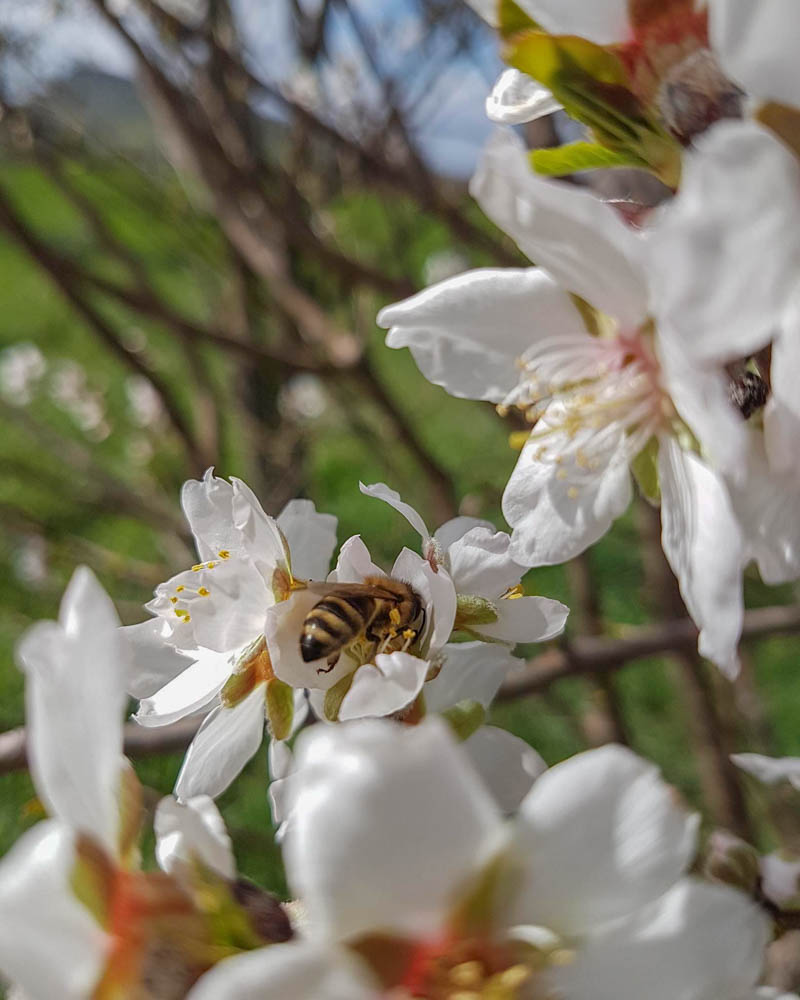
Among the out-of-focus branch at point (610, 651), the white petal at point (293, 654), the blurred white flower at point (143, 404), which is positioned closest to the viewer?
the white petal at point (293, 654)

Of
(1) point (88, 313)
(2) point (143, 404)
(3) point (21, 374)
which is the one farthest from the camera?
(3) point (21, 374)

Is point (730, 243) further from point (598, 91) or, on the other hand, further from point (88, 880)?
point (88, 880)

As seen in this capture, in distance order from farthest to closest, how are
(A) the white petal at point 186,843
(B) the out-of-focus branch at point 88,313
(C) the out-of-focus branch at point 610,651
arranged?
(B) the out-of-focus branch at point 88,313
(C) the out-of-focus branch at point 610,651
(A) the white petal at point 186,843

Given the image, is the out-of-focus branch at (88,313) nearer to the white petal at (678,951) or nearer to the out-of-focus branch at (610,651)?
the out-of-focus branch at (610,651)

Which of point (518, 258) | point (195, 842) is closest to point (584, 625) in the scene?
point (518, 258)

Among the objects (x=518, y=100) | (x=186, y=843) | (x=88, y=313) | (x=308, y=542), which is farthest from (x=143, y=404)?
(x=186, y=843)

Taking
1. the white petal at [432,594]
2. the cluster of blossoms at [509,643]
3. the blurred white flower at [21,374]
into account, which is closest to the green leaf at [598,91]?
the cluster of blossoms at [509,643]

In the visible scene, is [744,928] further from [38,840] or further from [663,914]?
[38,840]
